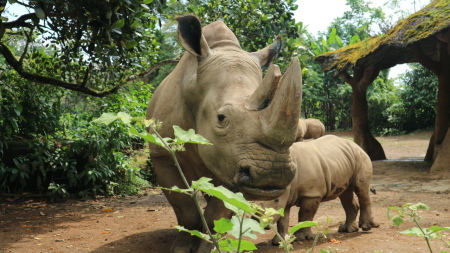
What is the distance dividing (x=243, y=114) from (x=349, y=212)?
2.53 m

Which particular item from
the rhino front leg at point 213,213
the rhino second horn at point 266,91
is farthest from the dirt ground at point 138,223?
the rhino second horn at point 266,91

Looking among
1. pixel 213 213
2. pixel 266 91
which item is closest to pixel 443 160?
pixel 213 213

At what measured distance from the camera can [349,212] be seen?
16.6ft

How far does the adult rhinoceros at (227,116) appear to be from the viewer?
9.25 feet

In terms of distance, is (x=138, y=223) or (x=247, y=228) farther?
(x=138, y=223)

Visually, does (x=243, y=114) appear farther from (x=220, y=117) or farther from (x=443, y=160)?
(x=443, y=160)

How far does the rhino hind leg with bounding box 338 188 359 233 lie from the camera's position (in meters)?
4.99

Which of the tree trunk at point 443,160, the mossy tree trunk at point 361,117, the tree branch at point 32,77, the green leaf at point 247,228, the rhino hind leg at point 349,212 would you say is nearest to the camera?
the green leaf at point 247,228

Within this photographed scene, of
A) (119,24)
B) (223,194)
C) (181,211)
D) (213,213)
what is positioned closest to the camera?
(223,194)

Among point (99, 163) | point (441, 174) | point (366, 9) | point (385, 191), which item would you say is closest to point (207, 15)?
point (99, 163)

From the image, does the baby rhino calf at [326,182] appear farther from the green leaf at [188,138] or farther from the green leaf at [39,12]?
the green leaf at [188,138]

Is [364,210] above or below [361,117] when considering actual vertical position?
below

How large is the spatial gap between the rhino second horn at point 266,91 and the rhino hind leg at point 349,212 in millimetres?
2490

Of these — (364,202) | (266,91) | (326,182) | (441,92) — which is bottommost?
(364,202)
